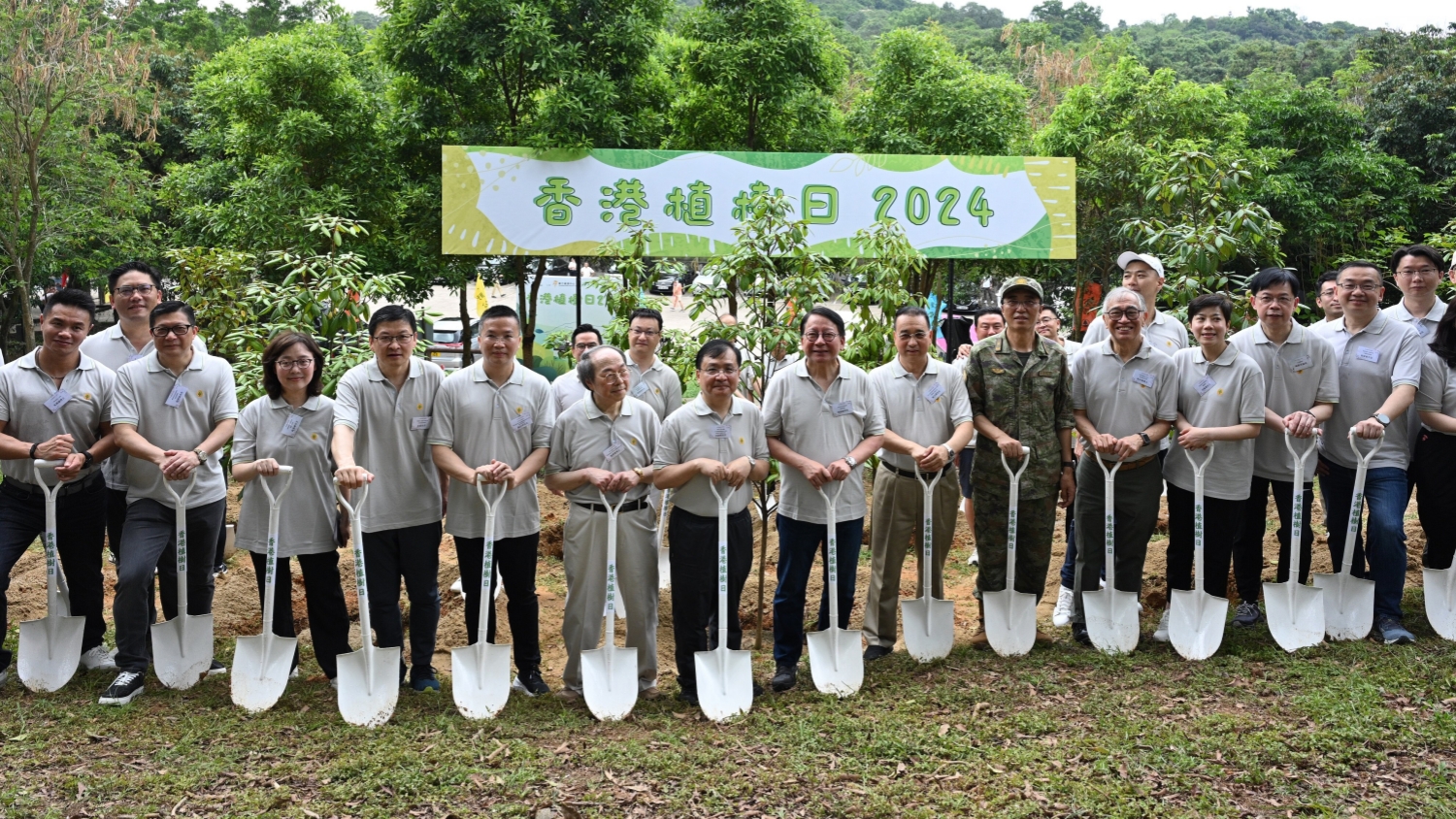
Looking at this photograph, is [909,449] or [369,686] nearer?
[369,686]

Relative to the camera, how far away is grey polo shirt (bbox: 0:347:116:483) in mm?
4664

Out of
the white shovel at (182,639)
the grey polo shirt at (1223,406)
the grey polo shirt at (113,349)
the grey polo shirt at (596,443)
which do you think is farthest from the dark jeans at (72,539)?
the grey polo shirt at (1223,406)

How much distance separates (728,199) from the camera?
28.6 ft

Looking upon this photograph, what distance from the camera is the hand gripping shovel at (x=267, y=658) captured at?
4387 mm

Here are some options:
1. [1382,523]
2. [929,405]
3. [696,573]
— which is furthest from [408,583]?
[1382,523]

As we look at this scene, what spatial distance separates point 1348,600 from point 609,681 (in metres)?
3.46

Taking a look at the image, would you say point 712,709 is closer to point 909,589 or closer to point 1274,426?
point 909,589

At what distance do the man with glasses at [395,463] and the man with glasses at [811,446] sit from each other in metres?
1.49

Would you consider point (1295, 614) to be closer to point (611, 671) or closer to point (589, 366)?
point (611, 671)

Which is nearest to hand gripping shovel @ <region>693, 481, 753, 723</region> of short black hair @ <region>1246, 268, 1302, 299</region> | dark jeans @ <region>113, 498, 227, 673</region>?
dark jeans @ <region>113, 498, 227, 673</region>

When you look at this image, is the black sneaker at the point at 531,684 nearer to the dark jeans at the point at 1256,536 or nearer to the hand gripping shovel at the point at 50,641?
the hand gripping shovel at the point at 50,641

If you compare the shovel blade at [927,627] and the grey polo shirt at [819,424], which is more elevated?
the grey polo shirt at [819,424]

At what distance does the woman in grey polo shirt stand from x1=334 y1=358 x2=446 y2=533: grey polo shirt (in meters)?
0.18

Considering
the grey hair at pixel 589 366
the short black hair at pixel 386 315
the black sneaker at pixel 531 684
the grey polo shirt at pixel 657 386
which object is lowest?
the black sneaker at pixel 531 684
